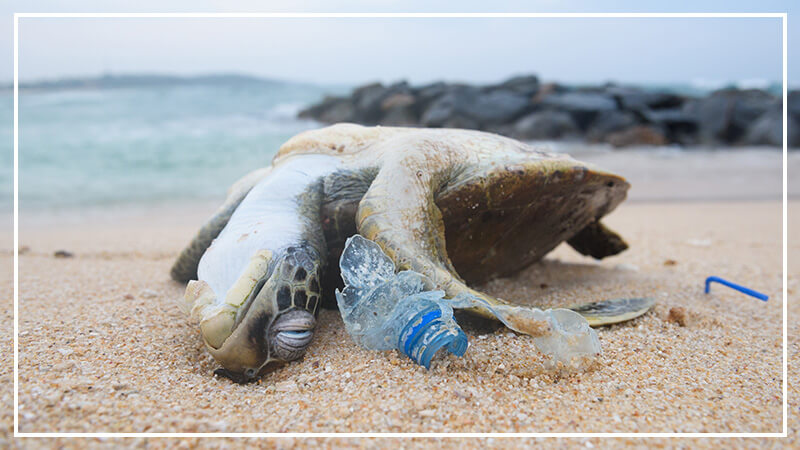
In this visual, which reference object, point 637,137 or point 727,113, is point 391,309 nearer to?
point 637,137

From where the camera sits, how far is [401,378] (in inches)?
60.2

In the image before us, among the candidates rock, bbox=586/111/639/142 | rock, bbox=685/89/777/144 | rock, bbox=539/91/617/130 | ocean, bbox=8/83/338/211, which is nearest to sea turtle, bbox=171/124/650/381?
ocean, bbox=8/83/338/211

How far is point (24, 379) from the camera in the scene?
1454mm

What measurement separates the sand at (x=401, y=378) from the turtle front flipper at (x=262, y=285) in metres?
0.10

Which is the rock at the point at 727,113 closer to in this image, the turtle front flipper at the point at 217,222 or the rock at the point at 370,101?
the rock at the point at 370,101

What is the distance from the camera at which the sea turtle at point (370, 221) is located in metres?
1.64

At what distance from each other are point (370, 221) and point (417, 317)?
41 centimetres

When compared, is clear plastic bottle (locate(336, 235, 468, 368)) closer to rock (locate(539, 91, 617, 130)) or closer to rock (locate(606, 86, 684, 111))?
rock (locate(539, 91, 617, 130))

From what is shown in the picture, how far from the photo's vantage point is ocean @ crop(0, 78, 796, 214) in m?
6.69

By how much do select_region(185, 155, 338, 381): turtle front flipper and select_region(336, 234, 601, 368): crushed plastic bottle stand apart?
0.60 feet

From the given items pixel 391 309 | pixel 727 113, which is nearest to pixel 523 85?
pixel 727 113

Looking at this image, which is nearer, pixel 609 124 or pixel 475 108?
pixel 609 124

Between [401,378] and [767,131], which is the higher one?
[401,378]

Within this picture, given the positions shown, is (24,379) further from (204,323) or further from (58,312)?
(58,312)
